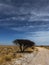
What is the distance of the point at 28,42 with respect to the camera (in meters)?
50.3

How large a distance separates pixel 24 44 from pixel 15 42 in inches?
109

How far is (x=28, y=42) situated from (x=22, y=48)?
292 centimetres

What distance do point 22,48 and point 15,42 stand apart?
10.7 feet

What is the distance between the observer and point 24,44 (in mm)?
49281

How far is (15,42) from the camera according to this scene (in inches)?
1969

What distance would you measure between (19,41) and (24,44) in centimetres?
167

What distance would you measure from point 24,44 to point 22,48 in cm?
286

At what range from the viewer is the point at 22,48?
5172cm

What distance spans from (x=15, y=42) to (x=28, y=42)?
3.79 m

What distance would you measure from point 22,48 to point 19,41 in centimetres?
340

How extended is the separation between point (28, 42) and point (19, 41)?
9.27 ft

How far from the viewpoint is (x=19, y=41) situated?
49.3m
